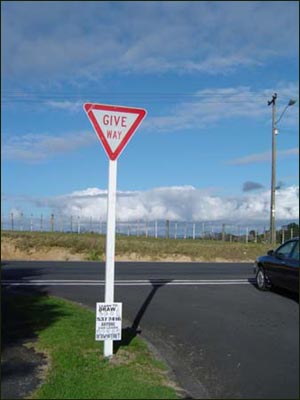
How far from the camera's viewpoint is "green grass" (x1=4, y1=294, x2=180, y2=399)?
567cm

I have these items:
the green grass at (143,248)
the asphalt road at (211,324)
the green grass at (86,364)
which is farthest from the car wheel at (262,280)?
the green grass at (143,248)

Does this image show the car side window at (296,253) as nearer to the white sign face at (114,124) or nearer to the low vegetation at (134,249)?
the white sign face at (114,124)

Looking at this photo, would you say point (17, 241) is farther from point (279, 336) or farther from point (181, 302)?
point (279, 336)

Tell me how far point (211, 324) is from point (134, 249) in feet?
87.0

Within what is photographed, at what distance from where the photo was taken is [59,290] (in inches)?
555

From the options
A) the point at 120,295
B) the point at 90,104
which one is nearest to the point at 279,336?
the point at 90,104

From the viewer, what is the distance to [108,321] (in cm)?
719

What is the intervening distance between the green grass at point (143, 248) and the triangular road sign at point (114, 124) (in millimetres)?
26505

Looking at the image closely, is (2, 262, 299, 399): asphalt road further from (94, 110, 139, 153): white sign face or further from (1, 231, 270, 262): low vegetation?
(1, 231, 270, 262): low vegetation

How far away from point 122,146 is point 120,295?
6.46 meters

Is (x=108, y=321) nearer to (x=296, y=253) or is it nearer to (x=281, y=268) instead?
(x=296, y=253)

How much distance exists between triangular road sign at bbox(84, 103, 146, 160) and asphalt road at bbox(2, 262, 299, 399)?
111 inches

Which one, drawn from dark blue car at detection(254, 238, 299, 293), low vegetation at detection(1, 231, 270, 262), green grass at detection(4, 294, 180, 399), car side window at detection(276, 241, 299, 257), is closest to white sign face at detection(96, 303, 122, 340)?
green grass at detection(4, 294, 180, 399)

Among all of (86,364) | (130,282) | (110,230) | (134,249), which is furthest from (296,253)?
(134,249)
